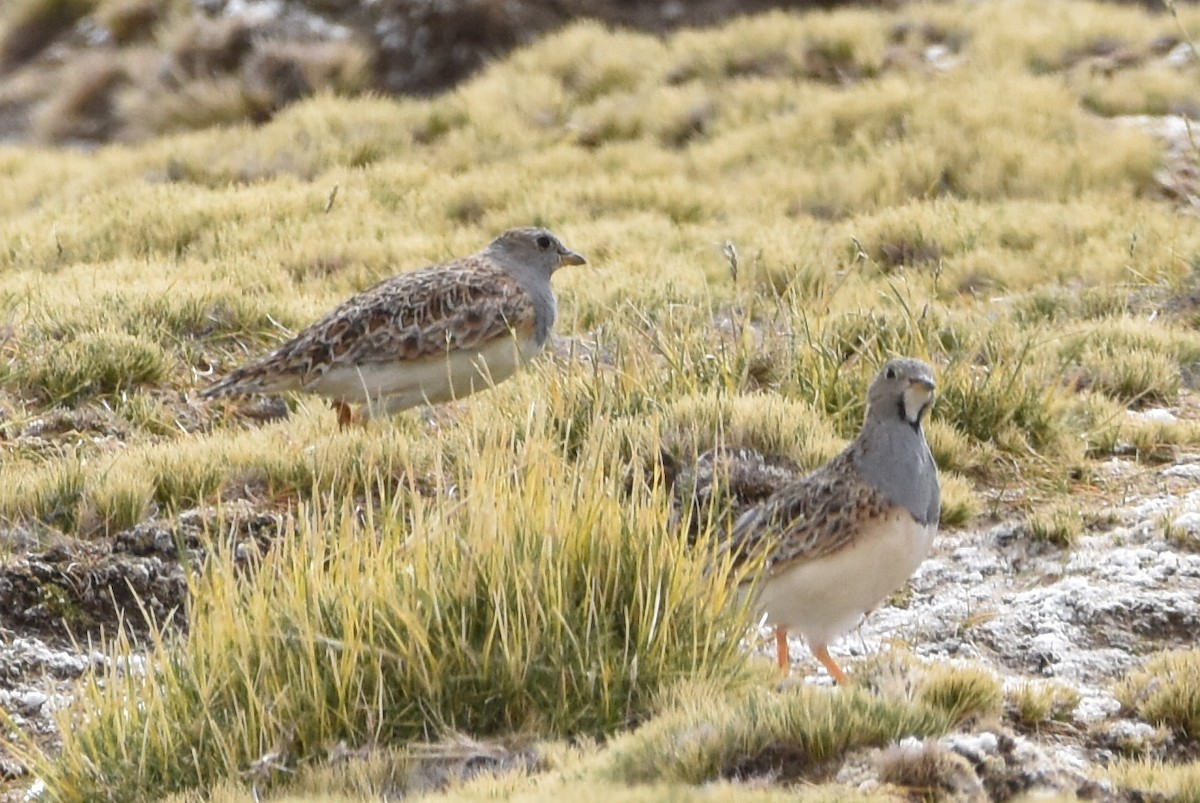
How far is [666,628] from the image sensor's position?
→ 4.95 metres

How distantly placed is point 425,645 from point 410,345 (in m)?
2.99

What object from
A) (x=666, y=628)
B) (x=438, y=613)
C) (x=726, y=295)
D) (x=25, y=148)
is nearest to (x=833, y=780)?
(x=666, y=628)

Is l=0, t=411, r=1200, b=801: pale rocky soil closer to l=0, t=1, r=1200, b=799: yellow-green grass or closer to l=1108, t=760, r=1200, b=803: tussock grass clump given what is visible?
l=0, t=1, r=1200, b=799: yellow-green grass

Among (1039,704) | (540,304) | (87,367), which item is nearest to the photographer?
(1039,704)

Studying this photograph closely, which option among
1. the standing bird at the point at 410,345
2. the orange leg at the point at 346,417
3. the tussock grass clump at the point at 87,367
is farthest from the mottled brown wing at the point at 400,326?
the tussock grass clump at the point at 87,367

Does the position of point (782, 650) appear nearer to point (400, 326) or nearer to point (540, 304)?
point (400, 326)

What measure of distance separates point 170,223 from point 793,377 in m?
5.31

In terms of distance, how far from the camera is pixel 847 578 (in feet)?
18.0

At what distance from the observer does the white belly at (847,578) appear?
550 centimetres

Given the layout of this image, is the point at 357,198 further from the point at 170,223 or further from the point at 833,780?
the point at 833,780

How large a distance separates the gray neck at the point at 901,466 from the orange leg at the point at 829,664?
494mm

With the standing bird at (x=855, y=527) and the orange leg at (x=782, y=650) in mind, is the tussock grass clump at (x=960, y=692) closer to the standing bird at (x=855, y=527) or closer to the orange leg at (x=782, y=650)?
the standing bird at (x=855, y=527)

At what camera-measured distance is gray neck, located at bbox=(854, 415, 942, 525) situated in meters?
5.58

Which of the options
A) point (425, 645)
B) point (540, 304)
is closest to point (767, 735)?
point (425, 645)
